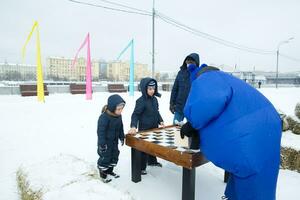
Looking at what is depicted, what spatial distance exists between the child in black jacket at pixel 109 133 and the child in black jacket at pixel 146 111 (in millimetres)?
280

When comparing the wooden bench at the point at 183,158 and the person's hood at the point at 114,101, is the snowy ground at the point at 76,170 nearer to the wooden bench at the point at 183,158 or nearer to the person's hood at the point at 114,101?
the wooden bench at the point at 183,158

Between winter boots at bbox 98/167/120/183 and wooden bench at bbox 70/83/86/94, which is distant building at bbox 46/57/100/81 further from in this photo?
winter boots at bbox 98/167/120/183

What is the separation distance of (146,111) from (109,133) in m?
0.70

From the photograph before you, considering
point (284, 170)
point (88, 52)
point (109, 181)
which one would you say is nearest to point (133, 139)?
point (109, 181)

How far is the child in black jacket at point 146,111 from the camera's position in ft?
11.3

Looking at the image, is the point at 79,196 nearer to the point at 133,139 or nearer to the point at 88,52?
the point at 133,139

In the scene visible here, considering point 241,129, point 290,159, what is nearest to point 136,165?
point 241,129

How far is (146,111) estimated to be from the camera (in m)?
3.57

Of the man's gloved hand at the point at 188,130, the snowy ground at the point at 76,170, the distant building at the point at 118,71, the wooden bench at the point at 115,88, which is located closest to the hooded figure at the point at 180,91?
the snowy ground at the point at 76,170

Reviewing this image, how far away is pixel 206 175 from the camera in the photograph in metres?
3.53

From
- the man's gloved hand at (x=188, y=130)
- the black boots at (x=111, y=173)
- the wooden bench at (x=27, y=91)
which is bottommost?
the black boots at (x=111, y=173)

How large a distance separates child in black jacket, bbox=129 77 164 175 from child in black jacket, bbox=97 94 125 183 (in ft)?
0.92

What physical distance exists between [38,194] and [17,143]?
336 cm

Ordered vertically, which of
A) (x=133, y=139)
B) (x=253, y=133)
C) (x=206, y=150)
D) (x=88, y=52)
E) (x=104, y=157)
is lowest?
(x=104, y=157)
